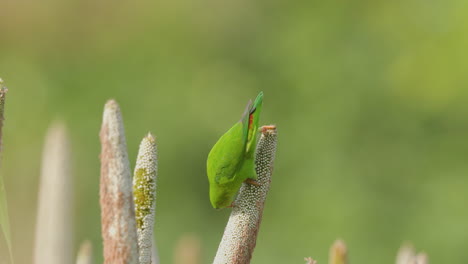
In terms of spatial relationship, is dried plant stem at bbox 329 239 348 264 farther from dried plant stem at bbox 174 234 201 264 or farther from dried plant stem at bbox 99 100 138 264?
dried plant stem at bbox 174 234 201 264

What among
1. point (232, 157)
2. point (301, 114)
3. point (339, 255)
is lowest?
point (339, 255)

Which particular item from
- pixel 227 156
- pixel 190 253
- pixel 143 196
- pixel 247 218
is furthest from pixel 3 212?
pixel 190 253

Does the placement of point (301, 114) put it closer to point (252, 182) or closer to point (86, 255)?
point (252, 182)

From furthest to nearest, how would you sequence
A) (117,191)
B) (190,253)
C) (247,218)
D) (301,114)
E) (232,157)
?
(301,114) → (190,253) → (232,157) → (247,218) → (117,191)

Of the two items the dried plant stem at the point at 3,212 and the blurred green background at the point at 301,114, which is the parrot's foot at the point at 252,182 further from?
the blurred green background at the point at 301,114

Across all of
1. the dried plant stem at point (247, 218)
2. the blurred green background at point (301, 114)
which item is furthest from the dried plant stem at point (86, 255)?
the blurred green background at point (301, 114)

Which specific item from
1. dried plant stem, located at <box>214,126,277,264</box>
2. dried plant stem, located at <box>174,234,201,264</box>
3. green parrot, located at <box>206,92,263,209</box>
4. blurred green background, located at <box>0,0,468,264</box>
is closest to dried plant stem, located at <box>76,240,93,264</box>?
dried plant stem, located at <box>214,126,277,264</box>
